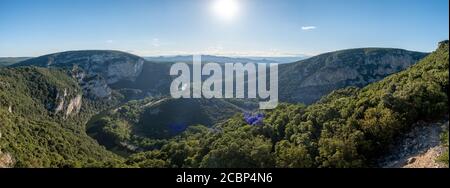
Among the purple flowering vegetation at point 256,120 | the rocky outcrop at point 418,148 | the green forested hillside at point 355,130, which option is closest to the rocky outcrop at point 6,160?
the purple flowering vegetation at point 256,120

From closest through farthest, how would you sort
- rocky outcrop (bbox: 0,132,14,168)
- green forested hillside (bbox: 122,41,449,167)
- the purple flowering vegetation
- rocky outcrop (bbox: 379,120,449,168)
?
1. rocky outcrop (bbox: 379,120,449,168)
2. green forested hillside (bbox: 122,41,449,167)
3. the purple flowering vegetation
4. rocky outcrop (bbox: 0,132,14,168)

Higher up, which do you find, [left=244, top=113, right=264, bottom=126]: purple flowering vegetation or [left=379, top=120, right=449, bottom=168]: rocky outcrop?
[left=379, top=120, right=449, bottom=168]: rocky outcrop

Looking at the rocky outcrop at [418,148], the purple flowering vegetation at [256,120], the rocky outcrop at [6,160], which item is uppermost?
the rocky outcrop at [418,148]

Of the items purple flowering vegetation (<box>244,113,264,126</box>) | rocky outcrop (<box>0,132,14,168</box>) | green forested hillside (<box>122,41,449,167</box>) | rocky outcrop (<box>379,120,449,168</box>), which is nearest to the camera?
rocky outcrop (<box>379,120,449,168</box>)

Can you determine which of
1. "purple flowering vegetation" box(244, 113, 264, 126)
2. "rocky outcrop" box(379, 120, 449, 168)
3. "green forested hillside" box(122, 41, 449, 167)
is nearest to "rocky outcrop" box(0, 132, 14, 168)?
"purple flowering vegetation" box(244, 113, 264, 126)

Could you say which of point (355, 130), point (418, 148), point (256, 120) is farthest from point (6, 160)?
point (418, 148)

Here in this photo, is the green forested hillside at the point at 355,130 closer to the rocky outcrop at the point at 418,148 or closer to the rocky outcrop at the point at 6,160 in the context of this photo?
the rocky outcrop at the point at 418,148

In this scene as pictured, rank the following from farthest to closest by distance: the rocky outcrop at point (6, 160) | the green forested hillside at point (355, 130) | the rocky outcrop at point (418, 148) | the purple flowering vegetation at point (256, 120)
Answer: the rocky outcrop at point (6, 160) → the purple flowering vegetation at point (256, 120) → the green forested hillside at point (355, 130) → the rocky outcrop at point (418, 148)

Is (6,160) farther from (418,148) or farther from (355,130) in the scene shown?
(418,148)

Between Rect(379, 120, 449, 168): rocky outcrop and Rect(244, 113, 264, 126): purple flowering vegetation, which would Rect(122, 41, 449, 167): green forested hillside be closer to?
Rect(379, 120, 449, 168): rocky outcrop

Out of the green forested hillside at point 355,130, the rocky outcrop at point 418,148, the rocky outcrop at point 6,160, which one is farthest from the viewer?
the rocky outcrop at point 6,160

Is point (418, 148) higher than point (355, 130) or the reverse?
the reverse
